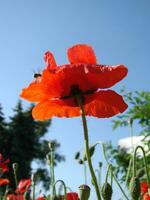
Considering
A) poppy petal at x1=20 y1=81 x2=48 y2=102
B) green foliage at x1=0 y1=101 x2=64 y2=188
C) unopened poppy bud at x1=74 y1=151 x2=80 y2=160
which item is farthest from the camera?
green foliage at x1=0 y1=101 x2=64 y2=188

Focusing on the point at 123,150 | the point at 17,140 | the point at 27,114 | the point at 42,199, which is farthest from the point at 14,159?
the point at 42,199

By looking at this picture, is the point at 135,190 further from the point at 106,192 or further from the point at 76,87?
the point at 76,87

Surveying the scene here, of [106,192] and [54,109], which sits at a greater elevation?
[54,109]

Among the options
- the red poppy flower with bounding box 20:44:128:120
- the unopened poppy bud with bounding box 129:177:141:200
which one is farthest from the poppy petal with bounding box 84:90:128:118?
the unopened poppy bud with bounding box 129:177:141:200

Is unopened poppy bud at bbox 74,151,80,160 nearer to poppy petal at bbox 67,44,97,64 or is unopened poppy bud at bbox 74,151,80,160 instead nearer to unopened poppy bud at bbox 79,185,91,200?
poppy petal at bbox 67,44,97,64

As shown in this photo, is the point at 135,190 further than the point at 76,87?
No

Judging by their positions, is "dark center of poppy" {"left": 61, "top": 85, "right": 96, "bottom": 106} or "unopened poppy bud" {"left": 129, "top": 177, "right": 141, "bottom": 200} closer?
"unopened poppy bud" {"left": 129, "top": 177, "right": 141, "bottom": 200}

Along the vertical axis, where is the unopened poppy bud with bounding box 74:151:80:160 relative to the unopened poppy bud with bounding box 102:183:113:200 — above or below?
above

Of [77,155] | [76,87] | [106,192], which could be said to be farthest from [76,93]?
[77,155]
